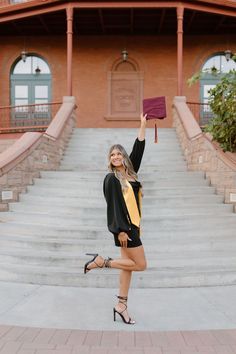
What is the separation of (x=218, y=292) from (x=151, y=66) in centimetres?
1313

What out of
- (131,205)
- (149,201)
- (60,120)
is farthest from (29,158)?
(131,205)

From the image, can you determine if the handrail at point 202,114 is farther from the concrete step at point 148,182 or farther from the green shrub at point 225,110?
the green shrub at point 225,110

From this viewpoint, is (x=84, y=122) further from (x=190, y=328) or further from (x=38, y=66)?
(x=190, y=328)

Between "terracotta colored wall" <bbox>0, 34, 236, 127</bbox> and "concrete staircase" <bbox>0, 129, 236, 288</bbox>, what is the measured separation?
835 centimetres

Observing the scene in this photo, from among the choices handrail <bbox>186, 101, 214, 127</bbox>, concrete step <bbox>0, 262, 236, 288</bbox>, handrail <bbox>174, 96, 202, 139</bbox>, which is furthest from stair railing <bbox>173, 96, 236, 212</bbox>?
handrail <bbox>186, 101, 214, 127</bbox>

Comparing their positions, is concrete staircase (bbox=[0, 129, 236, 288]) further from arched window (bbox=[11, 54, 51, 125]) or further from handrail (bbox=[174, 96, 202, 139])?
arched window (bbox=[11, 54, 51, 125])

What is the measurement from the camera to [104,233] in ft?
21.2

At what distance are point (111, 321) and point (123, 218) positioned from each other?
1086mm

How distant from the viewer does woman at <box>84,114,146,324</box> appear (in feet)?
12.8

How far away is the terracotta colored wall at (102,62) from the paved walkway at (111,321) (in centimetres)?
1228

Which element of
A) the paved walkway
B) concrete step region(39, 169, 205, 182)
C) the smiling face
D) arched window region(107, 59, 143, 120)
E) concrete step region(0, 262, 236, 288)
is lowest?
the paved walkway

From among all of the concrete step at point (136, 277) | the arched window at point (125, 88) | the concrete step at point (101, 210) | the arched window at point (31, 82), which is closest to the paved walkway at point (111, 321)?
the concrete step at point (136, 277)

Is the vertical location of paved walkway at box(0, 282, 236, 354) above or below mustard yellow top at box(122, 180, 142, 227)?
below

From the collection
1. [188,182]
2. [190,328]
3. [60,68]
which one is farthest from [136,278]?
[60,68]
